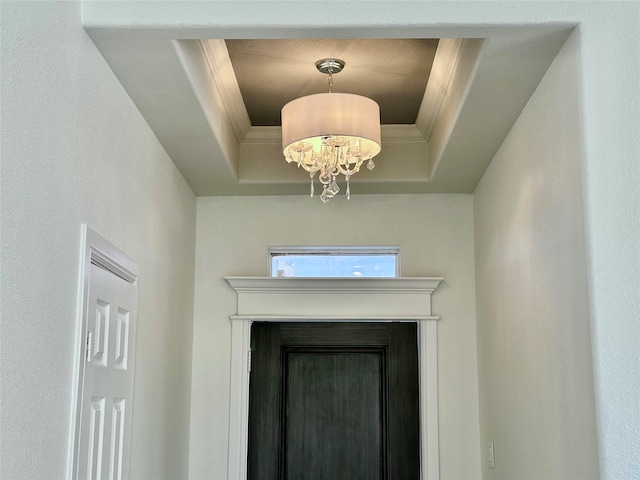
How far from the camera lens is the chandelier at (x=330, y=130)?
3.14 meters

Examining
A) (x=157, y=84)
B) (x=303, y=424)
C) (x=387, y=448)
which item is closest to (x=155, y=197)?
(x=157, y=84)

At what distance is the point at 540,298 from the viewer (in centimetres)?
272

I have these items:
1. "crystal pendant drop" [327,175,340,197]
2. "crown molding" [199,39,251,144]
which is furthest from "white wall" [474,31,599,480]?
"crown molding" [199,39,251,144]

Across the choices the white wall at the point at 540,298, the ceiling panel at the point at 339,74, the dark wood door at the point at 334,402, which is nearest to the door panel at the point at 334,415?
the dark wood door at the point at 334,402

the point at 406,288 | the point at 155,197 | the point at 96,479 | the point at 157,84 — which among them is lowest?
the point at 96,479

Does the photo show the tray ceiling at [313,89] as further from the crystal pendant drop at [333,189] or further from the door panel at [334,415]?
the door panel at [334,415]

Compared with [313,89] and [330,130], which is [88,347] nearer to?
[330,130]

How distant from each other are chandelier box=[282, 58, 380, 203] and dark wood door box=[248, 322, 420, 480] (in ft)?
3.50

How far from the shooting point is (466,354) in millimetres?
3977

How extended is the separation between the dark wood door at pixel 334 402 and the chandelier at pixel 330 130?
107cm

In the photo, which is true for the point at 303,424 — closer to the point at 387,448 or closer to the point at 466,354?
the point at 387,448

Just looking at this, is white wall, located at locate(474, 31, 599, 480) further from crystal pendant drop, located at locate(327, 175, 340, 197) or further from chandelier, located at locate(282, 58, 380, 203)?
crystal pendant drop, located at locate(327, 175, 340, 197)

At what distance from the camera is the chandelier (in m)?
3.14

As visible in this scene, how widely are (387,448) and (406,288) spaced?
82 centimetres
